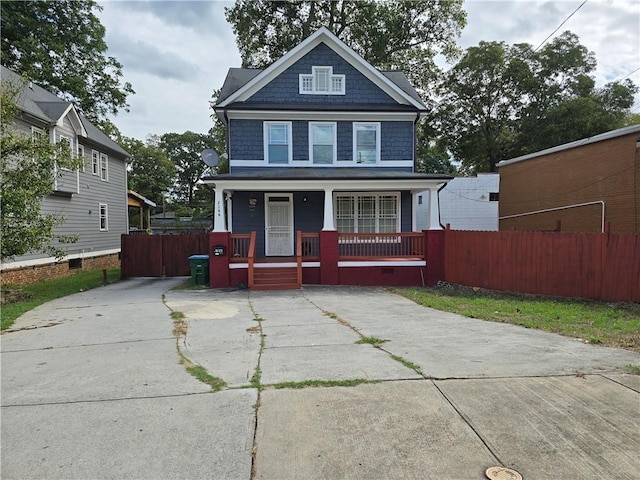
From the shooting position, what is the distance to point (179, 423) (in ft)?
11.3

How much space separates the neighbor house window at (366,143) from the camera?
1570 cm

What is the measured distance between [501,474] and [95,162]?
22.6m

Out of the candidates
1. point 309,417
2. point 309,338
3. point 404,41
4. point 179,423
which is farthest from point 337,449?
point 404,41

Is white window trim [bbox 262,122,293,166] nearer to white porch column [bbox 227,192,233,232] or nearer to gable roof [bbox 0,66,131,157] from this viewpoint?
white porch column [bbox 227,192,233,232]

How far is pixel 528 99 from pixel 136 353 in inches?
1325

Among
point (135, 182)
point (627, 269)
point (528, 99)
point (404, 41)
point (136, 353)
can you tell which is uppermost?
point (404, 41)

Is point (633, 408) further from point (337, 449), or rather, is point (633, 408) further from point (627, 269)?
point (627, 269)

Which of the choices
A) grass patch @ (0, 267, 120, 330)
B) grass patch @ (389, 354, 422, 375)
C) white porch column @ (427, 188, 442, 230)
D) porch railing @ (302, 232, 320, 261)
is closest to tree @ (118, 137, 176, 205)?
grass patch @ (0, 267, 120, 330)

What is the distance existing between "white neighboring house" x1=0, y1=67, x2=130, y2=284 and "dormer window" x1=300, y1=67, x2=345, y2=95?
847 centimetres

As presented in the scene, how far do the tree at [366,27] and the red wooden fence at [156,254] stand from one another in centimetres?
1814

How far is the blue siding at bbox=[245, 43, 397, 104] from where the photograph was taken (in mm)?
15617

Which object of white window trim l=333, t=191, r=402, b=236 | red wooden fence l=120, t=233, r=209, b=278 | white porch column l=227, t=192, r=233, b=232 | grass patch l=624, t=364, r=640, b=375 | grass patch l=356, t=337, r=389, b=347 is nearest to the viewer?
grass patch l=624, t=364, r=640, b=375

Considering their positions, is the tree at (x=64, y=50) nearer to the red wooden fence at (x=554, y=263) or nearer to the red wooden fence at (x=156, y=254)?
the red wooden fence at (x=156, y=254)

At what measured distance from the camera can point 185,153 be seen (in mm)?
67438
